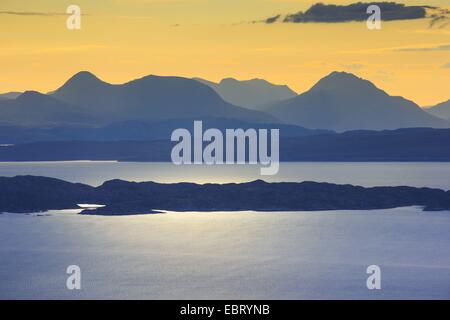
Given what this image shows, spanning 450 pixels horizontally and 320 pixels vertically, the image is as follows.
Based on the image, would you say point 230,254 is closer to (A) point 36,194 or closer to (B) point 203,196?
(B) point 203,196

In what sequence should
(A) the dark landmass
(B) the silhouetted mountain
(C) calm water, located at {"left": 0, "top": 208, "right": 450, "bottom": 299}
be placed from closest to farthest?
(C) calm water, located at {"left": 0, "top": 208, "right": 450, "bottom": 299} < (B) the silhouetted mountain < (A) the dark landmass

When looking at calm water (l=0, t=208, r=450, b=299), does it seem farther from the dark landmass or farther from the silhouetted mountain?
the silhouetted mountain

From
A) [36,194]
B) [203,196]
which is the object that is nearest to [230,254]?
[203,196]

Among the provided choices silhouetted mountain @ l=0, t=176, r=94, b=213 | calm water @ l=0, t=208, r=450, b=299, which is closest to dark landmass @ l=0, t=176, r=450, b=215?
silhouetted mountain @ l=0, t=176, r=94, b=213

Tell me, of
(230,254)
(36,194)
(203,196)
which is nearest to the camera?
(230,254)

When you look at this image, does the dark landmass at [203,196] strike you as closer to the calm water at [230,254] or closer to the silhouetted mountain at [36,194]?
the silhouetted mountain at [36,194]

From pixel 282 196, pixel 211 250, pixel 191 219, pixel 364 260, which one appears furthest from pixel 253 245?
pixel 282 196
